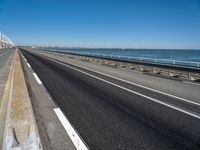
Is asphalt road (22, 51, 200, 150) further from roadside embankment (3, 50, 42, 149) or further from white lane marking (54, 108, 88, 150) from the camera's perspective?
roadside embankment (3, 50, 42, 149)

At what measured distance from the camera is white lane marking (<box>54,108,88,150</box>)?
3999 mm

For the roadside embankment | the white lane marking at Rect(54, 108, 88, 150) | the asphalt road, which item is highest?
the roadside embankment

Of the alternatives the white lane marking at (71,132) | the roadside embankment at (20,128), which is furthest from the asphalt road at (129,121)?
the roadside embankment at (20,128)

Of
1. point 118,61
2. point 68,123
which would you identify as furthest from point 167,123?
point 118,61

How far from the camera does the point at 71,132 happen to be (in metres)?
4.68

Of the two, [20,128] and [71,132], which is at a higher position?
[20,128]

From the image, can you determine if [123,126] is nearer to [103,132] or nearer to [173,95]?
[103,132]

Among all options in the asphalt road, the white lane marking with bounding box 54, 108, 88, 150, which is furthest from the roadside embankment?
the asphalt road

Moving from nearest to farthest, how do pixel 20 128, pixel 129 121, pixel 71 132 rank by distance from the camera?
pixel 20 128 < pixel 71 132 < pixel 129 121

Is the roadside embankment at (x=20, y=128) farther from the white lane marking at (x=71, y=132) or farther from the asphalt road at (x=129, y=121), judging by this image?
the asphalt road at (x=129, y=121)

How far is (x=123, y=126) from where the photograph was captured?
511 centimetres

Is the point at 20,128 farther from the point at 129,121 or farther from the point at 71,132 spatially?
the point at 129,121

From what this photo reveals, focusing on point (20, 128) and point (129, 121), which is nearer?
point (20, 128)

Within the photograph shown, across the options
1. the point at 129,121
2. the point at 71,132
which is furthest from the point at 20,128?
the point at 129,121
